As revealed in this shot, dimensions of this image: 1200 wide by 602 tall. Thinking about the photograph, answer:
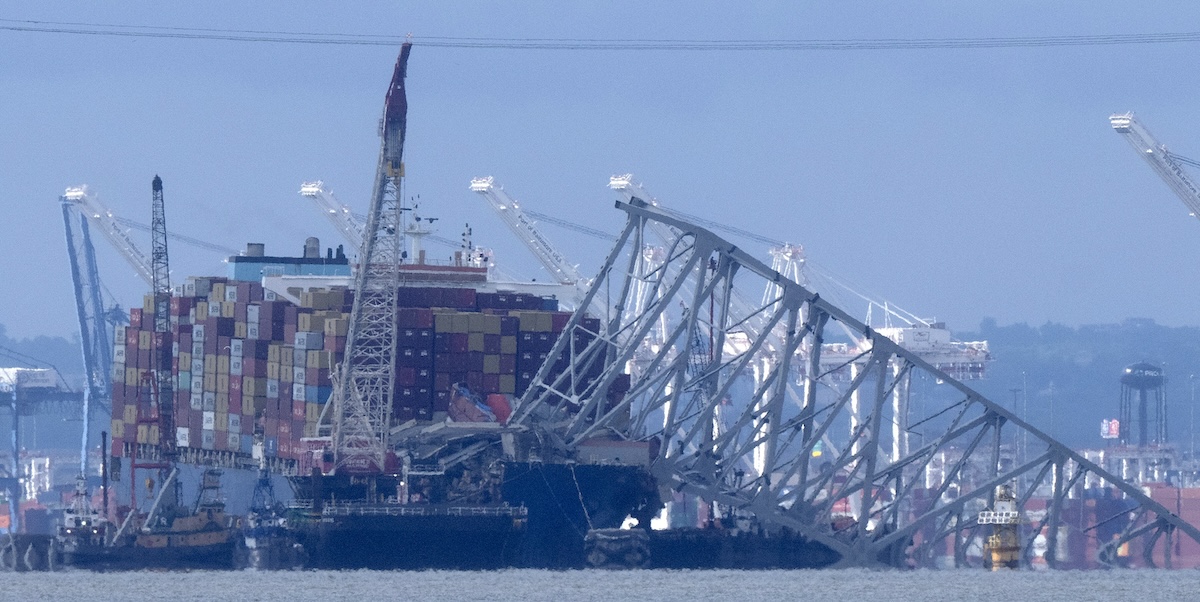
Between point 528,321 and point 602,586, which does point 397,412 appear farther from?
point 602,586

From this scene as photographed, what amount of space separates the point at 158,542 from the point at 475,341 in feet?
60.5

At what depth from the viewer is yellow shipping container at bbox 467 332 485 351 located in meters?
91.5

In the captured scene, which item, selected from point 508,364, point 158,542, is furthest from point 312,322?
point 158,542

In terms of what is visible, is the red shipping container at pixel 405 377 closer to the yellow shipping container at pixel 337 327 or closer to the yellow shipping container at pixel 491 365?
the yellow shipping container at pixel 337 327

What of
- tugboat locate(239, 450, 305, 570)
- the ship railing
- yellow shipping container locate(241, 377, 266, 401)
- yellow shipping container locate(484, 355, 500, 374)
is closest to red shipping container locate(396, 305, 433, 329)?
yellow shipping container locate(484, 355, 500, 374)

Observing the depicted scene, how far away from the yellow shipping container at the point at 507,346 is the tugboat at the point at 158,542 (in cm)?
1516

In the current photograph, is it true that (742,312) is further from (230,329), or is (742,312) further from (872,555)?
(872,555)

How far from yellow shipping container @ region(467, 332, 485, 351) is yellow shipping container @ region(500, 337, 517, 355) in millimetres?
852

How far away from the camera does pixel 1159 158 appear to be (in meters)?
111

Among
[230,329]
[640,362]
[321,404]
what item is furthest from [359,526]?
[640,362]

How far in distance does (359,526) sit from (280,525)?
3.16 metres

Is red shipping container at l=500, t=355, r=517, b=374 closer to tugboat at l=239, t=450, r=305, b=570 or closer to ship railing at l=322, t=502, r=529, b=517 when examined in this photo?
tugboat at l=239, t=450, r=305, b=570

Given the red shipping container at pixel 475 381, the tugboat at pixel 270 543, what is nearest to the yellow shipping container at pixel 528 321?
the red shipping container at pixel 475 381

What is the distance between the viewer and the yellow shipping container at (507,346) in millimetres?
92000
